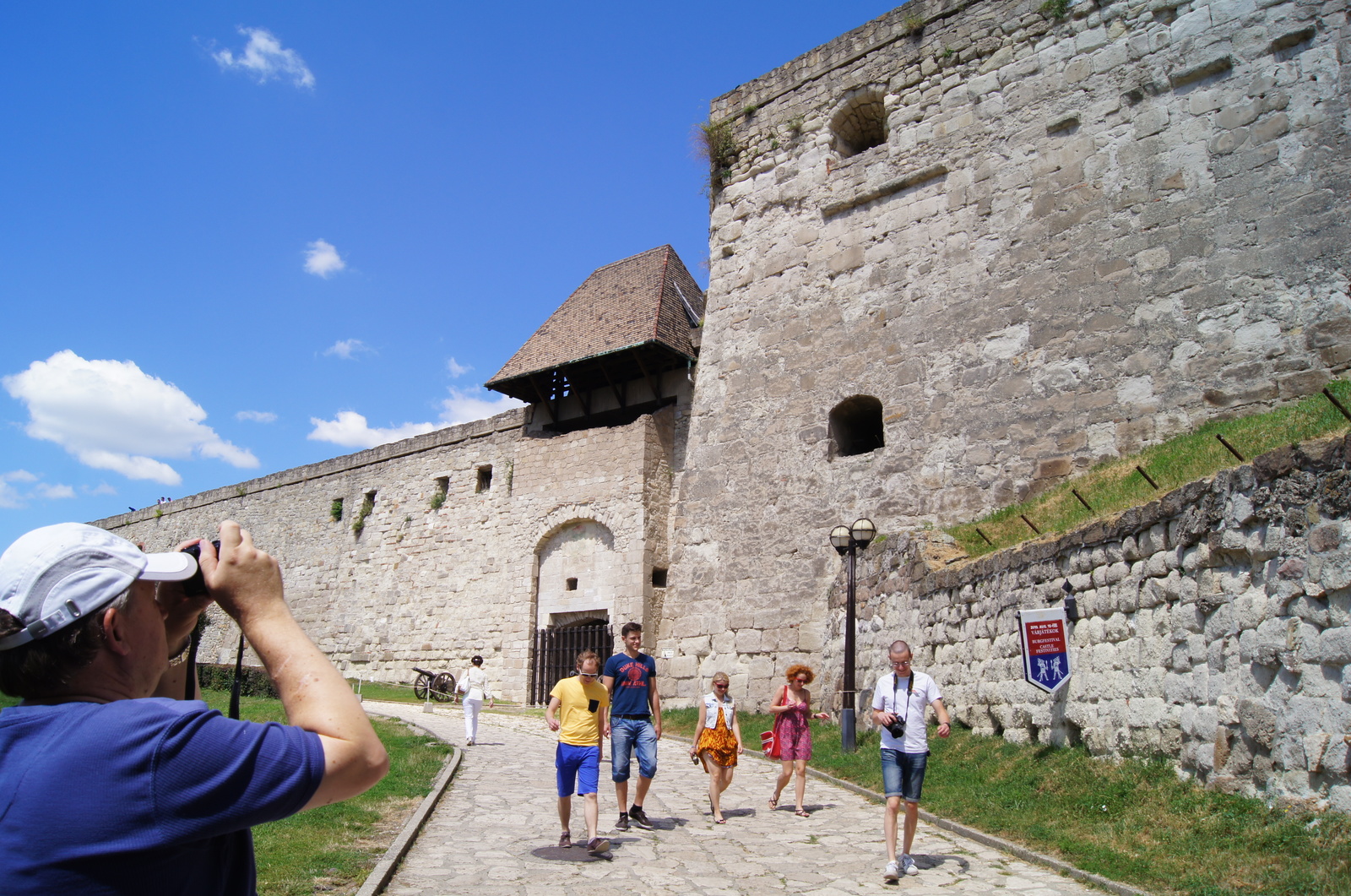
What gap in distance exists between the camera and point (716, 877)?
18.6 feet

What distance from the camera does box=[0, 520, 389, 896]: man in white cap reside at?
1.42 metres

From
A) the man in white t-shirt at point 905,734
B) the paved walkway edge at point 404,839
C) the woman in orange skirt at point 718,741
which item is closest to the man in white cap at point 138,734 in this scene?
the paved walkway edge at point 404,839

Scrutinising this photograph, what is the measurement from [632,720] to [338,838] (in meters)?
2.34

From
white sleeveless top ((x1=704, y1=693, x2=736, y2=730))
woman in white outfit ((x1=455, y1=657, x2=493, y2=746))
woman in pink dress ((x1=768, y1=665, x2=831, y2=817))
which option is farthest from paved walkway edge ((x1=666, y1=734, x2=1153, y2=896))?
woman in white outfit ((x1=455, y1=657, x2=493, y2=746))

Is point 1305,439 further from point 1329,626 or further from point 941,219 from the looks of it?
point 941,219

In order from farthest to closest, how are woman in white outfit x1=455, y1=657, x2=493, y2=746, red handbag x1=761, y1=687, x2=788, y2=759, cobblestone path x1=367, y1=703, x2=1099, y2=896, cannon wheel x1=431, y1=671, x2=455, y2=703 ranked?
1. cannon wheel x1=431, y1=671, x2=455, y2=703
2. woman in white outfit x1=455, y1=657, x2=493, y2=746
3. red handbag x1=761, y1=687, x2=788, y2=759
4. cobblestone path x1=367, y1=703, x2=1099, y2=896

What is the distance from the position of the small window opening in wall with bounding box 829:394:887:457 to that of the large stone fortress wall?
20 cm

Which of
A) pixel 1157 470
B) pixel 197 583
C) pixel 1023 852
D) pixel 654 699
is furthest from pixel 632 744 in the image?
pixel 197 583

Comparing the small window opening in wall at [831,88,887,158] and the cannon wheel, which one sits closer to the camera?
the small window opening in wall at [831,88,887,158]

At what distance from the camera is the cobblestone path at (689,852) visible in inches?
210

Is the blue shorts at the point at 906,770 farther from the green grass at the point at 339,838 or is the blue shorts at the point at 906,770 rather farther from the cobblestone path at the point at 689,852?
the green grass at the point at 339,838

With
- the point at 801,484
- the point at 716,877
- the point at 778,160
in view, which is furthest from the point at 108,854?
the point at 778,160

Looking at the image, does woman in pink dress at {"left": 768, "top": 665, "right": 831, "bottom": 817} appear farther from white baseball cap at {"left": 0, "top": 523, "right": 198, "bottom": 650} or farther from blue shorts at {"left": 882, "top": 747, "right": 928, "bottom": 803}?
white baseball cap at {"left": 0, "top": 523, "right": 198, "bottom": 650}

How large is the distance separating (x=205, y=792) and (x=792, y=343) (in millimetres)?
13340
